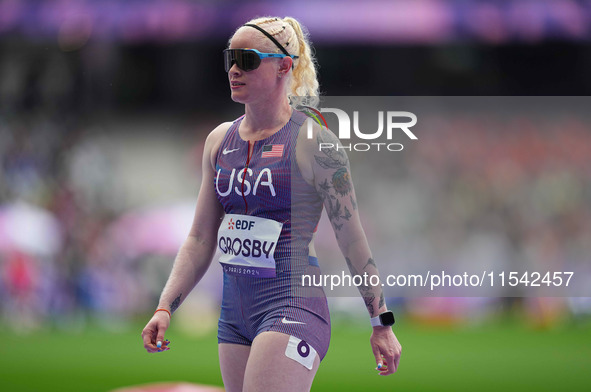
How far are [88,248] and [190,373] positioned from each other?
314cm

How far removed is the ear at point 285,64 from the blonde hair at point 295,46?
0.11ft

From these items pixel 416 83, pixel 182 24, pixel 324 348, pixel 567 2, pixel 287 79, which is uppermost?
pixel 567 2

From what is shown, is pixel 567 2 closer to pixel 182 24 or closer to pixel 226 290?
pixel 182 24

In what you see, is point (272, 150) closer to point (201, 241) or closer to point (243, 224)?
point (243, 224)

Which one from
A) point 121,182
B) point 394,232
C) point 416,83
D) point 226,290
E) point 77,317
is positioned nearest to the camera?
point 226,290

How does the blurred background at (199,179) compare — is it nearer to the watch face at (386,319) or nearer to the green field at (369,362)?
the green field at (369,362)

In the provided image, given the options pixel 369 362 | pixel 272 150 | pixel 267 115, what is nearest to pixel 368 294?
pixel 272 150

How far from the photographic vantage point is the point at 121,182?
9352 mm

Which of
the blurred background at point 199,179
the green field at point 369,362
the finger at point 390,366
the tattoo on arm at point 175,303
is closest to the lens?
the finger at point 390,366

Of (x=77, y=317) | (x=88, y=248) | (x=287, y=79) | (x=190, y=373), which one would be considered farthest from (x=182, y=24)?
(x=287, y=79)

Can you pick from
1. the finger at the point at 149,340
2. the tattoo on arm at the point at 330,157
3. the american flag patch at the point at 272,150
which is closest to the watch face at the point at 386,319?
the tattoo on arm at the point at 330,157

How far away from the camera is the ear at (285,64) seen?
95.8 inches

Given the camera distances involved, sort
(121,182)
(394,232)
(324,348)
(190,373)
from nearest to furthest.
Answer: (324,348), (394,232), (190,373), (121,182)

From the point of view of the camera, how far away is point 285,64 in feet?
8.00
